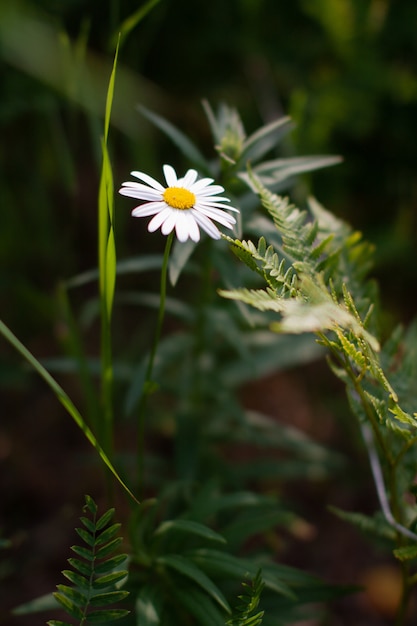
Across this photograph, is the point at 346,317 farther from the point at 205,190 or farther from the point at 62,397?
the point at 62,397

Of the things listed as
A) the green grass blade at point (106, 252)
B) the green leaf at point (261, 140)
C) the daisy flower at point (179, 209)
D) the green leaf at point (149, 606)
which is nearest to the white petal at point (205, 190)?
the daisy flower at point (179, 209)

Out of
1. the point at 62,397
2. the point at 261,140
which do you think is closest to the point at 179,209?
the point at 62,397

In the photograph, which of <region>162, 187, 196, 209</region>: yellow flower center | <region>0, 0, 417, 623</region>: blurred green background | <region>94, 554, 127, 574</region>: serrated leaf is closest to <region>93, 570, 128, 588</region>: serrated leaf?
<region>94, 554, 127, 574</region>: serrated leaf

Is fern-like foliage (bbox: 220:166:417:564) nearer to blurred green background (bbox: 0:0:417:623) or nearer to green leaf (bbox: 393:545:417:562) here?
green leaf (bbox: 393:545:417:562)

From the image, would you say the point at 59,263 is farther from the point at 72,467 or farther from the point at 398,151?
the point at 398,151

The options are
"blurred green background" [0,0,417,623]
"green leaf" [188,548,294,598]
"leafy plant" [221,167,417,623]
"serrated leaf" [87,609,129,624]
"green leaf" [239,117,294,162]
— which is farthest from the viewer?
"blurred green background" [0,0,417,623]

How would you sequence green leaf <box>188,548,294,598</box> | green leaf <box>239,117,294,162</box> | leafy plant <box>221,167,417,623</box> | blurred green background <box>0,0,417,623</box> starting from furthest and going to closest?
blurred green background <box>0,0,417,623</box> < green leaf <box>239,117,294,162</box> < green leaf <box>188,548,294,598</box> < leafy plant <box>221,167,417,623</box>

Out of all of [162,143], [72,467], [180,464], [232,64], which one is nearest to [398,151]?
[232,64]
